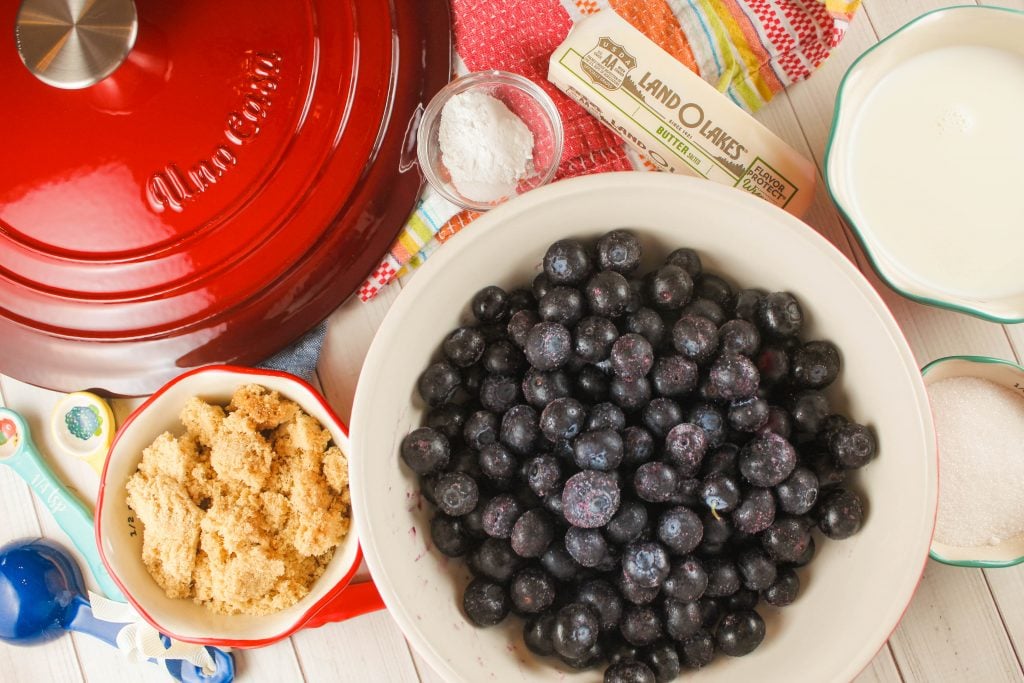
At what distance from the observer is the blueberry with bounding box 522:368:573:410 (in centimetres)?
73

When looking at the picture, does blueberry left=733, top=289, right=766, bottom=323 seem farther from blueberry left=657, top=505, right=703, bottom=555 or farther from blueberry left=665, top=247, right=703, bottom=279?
blueberry left=657, top=505, right=703, bottom=555

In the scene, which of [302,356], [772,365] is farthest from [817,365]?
[302,356]

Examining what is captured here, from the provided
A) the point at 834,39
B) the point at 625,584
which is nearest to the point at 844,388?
the point at 625,584

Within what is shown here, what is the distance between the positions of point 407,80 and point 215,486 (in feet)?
1.76

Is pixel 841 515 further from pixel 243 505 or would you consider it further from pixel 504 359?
pixel 243 505

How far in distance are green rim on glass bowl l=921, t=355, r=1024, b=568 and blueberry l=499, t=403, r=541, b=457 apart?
1.53 ft

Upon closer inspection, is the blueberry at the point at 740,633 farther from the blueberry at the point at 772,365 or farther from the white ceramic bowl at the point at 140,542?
the white ceramic bowl at the point at 140,542

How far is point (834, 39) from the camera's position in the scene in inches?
35.5

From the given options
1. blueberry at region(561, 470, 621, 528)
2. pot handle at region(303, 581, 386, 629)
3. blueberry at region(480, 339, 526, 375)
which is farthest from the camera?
pot handle at region(303, 581, 386, 629)

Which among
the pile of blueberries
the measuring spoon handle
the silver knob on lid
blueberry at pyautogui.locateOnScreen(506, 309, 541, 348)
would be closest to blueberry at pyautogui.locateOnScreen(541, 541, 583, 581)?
the pile of blueberries

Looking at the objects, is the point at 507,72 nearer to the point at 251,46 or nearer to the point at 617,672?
the point at 251,46

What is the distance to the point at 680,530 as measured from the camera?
67cm

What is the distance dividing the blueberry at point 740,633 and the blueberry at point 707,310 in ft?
0.94

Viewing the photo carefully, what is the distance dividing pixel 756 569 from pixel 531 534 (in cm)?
22
